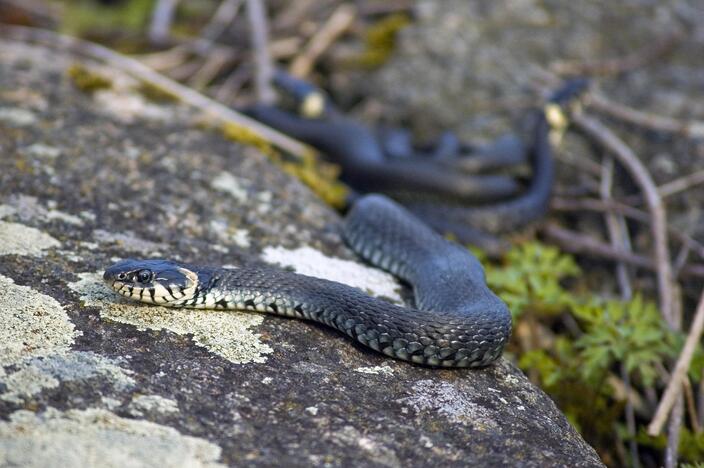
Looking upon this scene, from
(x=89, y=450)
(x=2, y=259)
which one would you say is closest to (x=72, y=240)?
(x=2, y=259)

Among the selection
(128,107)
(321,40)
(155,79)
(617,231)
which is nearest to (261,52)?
(321,40)

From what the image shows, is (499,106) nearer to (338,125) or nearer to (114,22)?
(338,125)

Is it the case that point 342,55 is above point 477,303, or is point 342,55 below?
above

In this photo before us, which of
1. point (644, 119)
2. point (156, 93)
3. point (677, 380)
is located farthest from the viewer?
point (644, 119)

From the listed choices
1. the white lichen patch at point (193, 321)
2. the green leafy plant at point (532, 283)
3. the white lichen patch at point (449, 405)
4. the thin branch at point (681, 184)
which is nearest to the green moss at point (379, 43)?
the thin branch at point (681, 184)

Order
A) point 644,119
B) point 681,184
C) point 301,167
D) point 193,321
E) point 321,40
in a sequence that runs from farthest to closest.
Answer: point 321,40 → point 644,119 → point 681,184 → point 301,167 → point 193,321

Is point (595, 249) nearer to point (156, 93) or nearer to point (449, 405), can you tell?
point (449, 405)

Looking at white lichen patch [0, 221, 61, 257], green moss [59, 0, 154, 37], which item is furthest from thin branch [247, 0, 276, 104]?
white lichen patch [0, 221, 61, 257]
